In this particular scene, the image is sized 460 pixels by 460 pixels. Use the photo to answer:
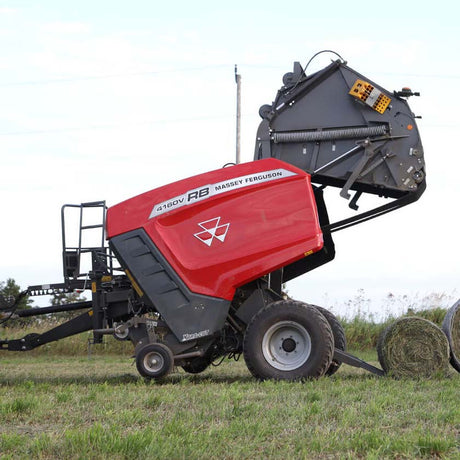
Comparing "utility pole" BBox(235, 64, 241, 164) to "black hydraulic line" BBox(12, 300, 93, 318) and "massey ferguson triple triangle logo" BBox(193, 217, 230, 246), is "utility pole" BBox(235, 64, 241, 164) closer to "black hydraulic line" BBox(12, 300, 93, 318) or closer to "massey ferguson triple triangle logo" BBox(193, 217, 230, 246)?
"black hydraulic line" BBox(12, 300, 93, 318)

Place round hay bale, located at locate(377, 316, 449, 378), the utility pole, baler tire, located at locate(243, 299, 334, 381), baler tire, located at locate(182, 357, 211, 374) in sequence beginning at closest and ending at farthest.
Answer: baler tire, located at locate(243, 299, 334, 381) → round hay bale, located at locate(377, 316, 449, 378) → baler tire, located at locate(182, 357, 211, 374) → the utility pole

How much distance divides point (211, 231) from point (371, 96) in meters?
2.75

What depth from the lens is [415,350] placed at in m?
9.95

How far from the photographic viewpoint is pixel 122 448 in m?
5.23

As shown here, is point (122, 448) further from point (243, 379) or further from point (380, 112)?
point (380, 112)

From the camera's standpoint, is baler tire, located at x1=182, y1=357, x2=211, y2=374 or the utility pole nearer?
baler tire, located at x1=182, y1=357, x2=211, y2=374

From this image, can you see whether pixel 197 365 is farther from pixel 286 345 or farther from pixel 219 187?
pixel 219 187

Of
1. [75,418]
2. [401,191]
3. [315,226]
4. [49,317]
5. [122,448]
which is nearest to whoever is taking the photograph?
[122,448]

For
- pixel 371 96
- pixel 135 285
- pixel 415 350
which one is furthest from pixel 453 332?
pixel 135 285

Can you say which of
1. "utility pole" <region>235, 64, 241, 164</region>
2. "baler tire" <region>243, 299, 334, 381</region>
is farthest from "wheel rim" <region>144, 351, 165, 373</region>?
"utility pole" <region>235, 64, 241, 164</region>

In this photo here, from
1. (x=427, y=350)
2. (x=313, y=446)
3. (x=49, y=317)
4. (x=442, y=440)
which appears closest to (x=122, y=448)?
(x=313, y=446)

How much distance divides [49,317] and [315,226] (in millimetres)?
13869

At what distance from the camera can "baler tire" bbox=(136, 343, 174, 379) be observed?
9.80 metres

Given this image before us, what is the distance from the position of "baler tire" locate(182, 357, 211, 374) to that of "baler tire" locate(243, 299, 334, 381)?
1.48 meters
